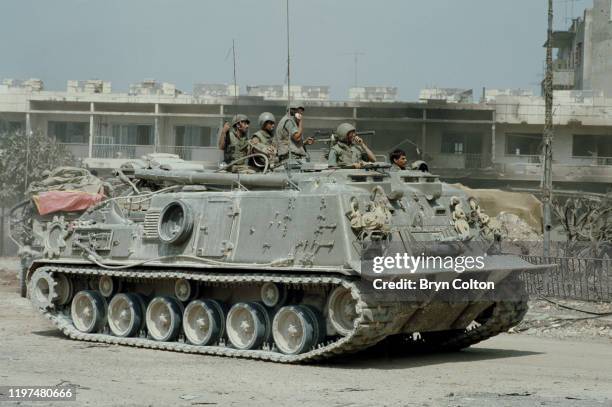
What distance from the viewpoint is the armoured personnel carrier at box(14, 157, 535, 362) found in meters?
15.0

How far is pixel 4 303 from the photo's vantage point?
25.2 meters

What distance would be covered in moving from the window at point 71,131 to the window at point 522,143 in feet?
62.7

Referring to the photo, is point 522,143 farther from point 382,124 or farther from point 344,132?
point 344,132

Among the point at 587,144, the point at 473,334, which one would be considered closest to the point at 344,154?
the point at 473,334

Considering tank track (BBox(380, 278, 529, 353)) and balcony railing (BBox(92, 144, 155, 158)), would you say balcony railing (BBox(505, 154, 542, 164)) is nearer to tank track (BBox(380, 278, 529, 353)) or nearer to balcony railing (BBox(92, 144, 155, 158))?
balcony railing (BBox(92, 144, 155, 158))

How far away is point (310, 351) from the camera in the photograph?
14961 millimetres

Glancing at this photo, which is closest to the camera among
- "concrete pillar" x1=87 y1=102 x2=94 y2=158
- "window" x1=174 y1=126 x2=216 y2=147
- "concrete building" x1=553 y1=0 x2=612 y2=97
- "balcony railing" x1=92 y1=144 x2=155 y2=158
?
"window" x1=174 y1=126 x2=216 y2=147

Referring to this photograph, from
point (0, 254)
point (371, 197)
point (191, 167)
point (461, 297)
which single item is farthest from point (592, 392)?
point (0, 254)

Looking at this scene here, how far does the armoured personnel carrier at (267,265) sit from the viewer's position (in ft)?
49.1

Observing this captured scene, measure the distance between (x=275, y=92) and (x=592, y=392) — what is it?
3982cm

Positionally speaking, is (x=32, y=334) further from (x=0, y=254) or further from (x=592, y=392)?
(x=0, y=254)

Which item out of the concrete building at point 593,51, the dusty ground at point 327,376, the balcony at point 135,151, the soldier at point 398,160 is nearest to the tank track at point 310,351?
the dusty ground at point 327,376

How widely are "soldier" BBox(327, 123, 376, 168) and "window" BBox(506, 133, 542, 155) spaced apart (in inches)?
1355

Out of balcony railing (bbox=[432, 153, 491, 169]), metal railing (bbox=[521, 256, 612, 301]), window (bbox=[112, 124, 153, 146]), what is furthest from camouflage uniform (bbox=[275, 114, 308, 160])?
window (bbox=[112, 124, 153, 146])
